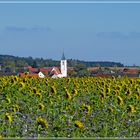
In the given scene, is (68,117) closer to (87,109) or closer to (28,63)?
(87,109)

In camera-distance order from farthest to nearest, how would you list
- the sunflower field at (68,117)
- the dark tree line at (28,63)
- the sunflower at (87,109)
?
the dark tree line at (28,63)
the sunflower at (87,109)
the sunflower field at (68,117)

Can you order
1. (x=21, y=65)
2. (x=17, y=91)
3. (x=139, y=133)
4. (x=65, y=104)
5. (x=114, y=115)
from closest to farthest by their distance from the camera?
(x=139, y=133), (x=114, y=115), (x=65, y=104), (x=17, y=91), (x=21, y=65)

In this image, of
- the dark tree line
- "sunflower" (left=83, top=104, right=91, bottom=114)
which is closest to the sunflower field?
"sunflower" (left=83, top=104, right=91, bottom=114)

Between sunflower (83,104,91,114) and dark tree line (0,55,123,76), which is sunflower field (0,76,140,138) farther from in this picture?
dark tree line (0,55,123,76)

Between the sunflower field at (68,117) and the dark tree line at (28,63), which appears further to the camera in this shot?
the dark tree line at (28,63)

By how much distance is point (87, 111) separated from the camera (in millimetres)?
9695

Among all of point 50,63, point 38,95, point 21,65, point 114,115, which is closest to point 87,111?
point 114,115

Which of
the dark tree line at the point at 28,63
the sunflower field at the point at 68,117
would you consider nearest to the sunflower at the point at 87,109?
the sunflower field at the point at 68,117

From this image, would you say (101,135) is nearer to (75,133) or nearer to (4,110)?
(75,133)

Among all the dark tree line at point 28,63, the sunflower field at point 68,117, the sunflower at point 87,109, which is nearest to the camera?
the sunflower field at point 68,117

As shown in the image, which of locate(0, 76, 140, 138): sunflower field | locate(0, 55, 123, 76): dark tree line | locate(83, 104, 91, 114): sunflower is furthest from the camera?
locate(0, 55, 123, 76): dark tree line

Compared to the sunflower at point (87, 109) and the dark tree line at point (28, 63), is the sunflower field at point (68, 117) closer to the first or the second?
the sunflower at point (87, 109)

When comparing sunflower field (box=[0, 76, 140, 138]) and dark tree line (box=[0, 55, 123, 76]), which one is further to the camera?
dark tree line (box=[0, 55, 123, 76])

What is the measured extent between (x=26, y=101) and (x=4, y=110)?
2080 mm
